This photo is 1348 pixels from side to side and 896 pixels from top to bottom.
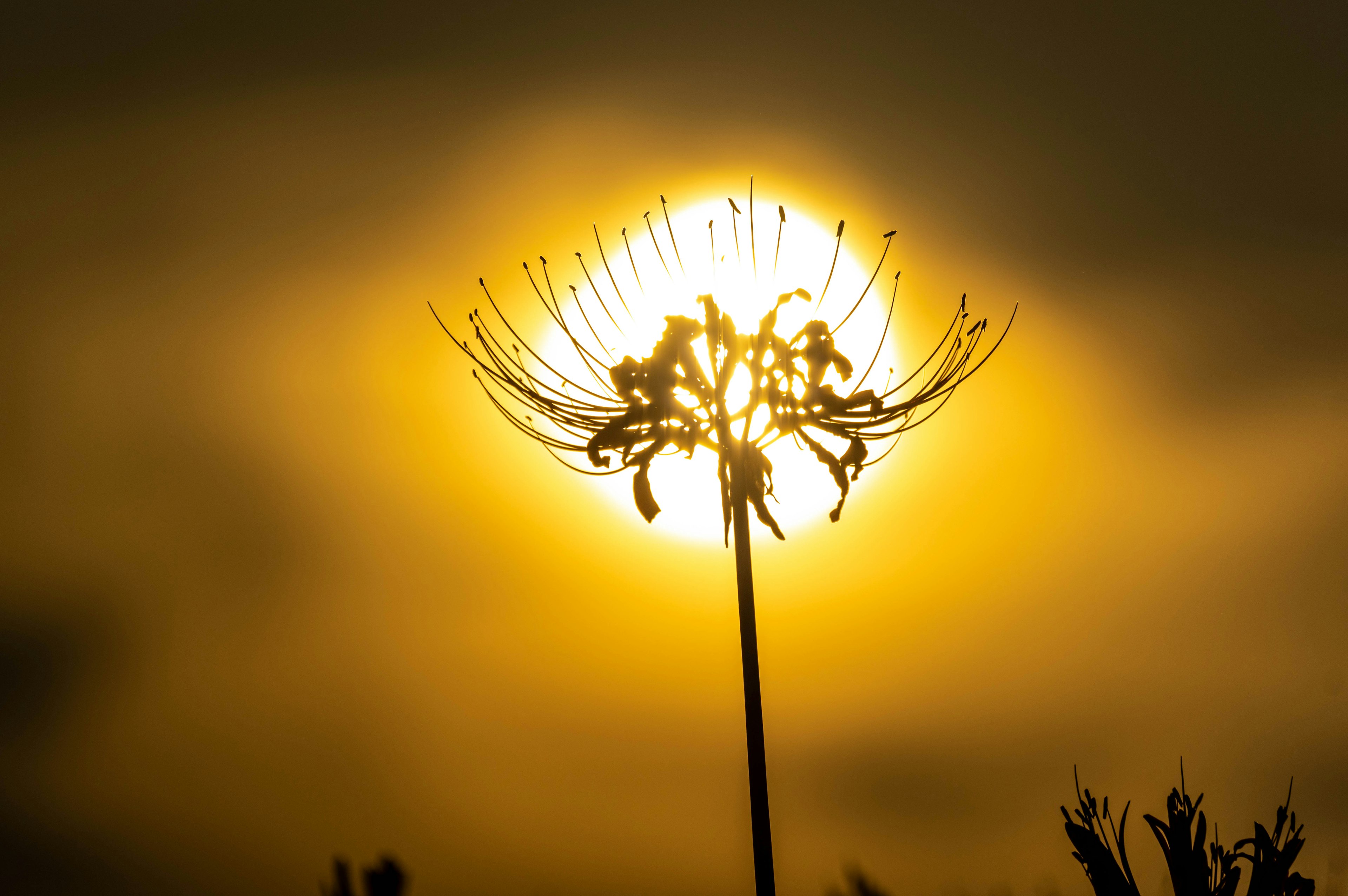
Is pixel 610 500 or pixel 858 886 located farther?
pixel 610 500

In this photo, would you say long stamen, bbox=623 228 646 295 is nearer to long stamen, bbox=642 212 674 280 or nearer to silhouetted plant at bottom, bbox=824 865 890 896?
long stamen, bbox=642 212 674 280

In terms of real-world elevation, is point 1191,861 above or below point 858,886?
above

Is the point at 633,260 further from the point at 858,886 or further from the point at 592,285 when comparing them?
the point at 858,886

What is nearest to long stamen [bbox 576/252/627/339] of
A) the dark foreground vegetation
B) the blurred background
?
the blurred background

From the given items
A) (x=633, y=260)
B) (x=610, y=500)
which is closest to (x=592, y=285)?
(x=633, y=260)

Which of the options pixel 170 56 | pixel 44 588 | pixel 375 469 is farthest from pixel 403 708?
pixel 170 56

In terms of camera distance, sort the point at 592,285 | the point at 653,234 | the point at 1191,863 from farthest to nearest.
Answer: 1. the point at 653,234
2. the point at 592,285
3. the point at 1191,863

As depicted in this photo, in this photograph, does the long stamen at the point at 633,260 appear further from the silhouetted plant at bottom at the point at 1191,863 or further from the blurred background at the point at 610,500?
the silhouetted plant at bottom at the point at 1191,863

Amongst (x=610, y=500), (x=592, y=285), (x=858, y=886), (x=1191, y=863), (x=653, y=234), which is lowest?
(x=858, y=886)

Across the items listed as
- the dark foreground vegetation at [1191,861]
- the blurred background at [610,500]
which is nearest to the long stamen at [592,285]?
the blurred background at [610,500]

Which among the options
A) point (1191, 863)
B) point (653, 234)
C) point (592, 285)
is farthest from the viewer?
point (653, 234)
